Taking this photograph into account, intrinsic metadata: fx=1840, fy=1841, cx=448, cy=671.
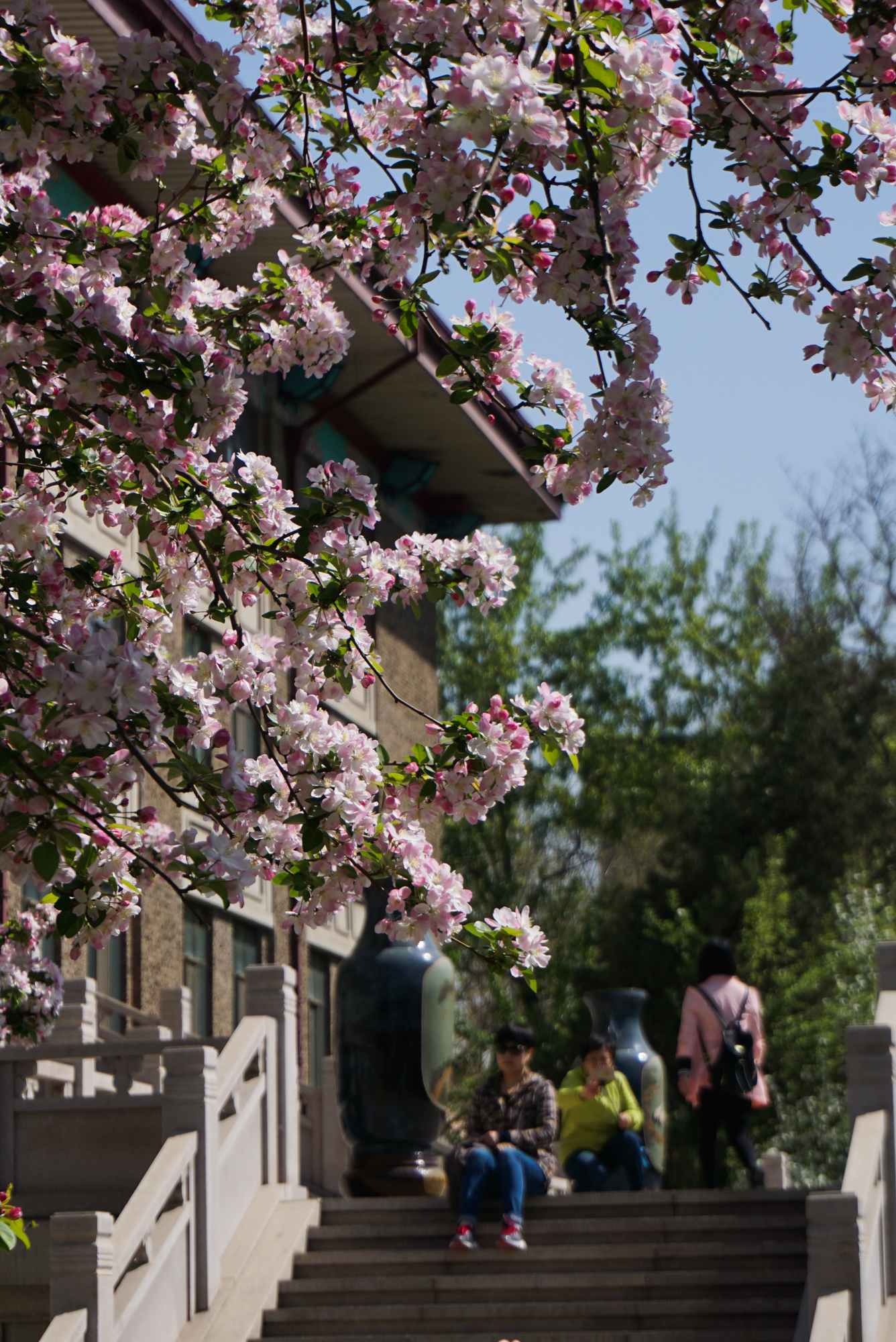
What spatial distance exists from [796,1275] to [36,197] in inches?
279

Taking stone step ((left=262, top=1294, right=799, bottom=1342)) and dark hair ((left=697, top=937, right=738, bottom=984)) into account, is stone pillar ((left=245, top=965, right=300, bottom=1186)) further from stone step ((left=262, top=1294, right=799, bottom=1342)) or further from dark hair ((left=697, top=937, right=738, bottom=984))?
dark hair ((left=697, top=937, right=738, bottom=984))

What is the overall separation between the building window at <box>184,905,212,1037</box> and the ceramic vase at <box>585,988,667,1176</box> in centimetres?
552

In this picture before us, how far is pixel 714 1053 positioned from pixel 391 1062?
2145 millimetres

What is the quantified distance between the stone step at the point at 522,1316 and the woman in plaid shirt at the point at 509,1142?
0.60 metres

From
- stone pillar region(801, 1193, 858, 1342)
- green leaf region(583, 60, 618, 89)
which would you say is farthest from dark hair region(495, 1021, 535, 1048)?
green leaf region(583, 60, 618, 89)

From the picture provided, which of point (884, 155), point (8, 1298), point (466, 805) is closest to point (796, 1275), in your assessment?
point (8, 1298)

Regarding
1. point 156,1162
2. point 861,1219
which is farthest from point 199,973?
point 861,1219

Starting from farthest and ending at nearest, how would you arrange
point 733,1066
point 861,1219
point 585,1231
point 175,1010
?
point 175,1010
point 733,1066
point 585,1231
point 861,1219

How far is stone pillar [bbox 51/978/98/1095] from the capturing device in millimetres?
12875

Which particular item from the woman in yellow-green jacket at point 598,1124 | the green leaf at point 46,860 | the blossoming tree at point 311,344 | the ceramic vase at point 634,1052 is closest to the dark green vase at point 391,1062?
the woman in yellow-green jacket at point 598,1124

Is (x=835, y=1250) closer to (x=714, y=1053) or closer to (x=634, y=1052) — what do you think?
(x=714, y=1053)

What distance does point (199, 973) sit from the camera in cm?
2036

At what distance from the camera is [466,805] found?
596 cm

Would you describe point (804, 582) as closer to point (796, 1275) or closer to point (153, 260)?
point (796, 1275)
